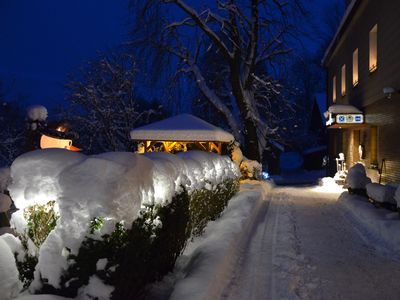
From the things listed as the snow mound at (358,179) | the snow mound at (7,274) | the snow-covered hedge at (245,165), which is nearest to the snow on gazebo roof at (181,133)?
the snow-covered hedge at (245,165)

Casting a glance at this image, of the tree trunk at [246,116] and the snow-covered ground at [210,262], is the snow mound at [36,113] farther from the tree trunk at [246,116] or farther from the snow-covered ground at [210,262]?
the tree trunk at [246,116]

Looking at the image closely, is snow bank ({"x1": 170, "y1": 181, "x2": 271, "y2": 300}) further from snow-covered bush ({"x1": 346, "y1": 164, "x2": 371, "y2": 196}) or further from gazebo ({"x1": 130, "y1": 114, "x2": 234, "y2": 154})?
gazebo ({"x1": 130, "y1": 114, "x2": 234, "y2": 154})

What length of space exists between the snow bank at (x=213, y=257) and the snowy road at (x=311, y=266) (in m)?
0.17

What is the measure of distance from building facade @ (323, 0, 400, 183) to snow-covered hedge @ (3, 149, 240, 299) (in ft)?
32.7

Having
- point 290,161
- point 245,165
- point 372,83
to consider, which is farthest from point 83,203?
point 290,161

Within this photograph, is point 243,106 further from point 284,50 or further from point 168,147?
point 168,147

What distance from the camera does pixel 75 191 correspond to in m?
3.69

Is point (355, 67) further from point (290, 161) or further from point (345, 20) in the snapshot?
point (290, 161)

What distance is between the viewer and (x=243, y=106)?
23125 mm

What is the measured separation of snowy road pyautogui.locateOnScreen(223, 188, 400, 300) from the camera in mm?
5039

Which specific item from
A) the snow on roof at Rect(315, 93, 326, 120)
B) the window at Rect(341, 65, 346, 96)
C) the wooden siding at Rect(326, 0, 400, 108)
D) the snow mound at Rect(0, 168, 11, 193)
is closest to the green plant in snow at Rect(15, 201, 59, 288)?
the snow mound at Rect(0, 168, 11, 193)

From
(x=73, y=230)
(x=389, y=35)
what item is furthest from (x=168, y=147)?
(x=73, y=230)

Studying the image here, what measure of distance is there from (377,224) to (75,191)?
6.36m

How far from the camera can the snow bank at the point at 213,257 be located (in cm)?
443
